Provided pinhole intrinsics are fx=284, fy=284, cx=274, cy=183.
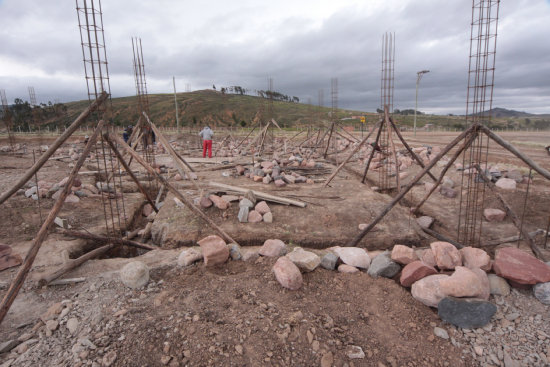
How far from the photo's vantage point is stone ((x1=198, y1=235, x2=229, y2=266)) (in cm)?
355

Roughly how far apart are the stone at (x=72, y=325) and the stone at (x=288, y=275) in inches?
75.2

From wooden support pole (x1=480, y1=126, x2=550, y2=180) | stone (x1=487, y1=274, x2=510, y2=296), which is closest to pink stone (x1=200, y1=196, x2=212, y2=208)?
stone (x1=487, y1=274, x2=510, y2=296)

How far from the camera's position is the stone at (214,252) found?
11.6 feet

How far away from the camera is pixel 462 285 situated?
2.71 meters

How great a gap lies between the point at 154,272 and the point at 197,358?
62.8 inches

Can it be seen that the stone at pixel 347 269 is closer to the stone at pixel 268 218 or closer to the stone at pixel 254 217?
the stone at pixel 268 218

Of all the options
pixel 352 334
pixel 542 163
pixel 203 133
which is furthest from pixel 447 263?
pixel 203 133

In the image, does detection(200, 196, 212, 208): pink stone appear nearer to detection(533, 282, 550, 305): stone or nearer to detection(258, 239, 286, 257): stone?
detection(258, 239, 286, 257): stone

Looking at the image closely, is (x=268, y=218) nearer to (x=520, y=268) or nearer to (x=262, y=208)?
(x=262, y=208)

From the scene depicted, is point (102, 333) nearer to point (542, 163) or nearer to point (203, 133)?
point (203, 133)

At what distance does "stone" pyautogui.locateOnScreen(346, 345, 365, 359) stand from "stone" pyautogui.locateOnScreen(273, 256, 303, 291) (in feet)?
2.79

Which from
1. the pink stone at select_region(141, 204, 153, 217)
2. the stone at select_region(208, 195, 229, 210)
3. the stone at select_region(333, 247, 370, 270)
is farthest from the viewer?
the pink stone at select_region(141, 204, 153, 217)

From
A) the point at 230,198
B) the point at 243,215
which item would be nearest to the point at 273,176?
the point at 230,198

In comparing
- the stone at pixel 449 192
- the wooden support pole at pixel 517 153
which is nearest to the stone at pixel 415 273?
the wooden support pole at pixel 517 153
